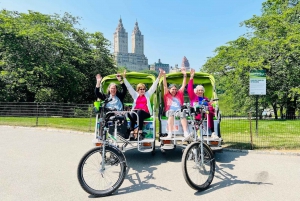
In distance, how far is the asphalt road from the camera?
3.98m

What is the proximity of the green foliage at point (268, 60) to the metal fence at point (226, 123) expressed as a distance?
9456 millimetres

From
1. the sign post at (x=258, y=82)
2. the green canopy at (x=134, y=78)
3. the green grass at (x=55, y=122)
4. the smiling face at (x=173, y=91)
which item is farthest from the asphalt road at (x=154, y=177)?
the green grass at (x=55, y=122)

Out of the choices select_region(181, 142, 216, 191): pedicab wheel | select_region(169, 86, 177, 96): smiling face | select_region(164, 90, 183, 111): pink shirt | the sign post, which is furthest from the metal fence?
select_region(181, 142, 216, 191): pedicab wheel

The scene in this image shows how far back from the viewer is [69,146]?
8000 millimetres

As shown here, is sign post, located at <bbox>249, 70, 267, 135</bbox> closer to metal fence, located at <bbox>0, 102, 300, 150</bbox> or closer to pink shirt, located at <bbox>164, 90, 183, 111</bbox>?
metal fence, located at <bbox>0, 102, 300, 150</bbox>

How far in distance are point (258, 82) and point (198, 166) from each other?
17.0ft

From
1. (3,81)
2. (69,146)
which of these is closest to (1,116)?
(69,146)

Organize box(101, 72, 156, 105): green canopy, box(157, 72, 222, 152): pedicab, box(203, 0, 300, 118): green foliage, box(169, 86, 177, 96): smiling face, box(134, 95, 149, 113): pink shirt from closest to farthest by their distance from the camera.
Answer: box(157, 72, 222, 152): pedicab
box(134, 95, 149, 113): pink shirt
box(169, 86, 177, 96): smiling face
box(101, 72, 156, 105): green canopy
box(203, 0, 300, 118): green foliage

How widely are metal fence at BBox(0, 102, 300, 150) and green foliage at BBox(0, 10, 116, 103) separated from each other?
9.34 m

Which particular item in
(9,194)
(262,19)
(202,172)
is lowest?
(9,194)

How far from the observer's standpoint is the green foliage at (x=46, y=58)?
2256 centimetres

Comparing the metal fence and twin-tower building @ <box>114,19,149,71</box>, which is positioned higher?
twin-tower building @ <box>114,19,149,71</box>

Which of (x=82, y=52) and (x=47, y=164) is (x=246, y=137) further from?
(x=82, y=52)

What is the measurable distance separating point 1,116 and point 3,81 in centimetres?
1059
